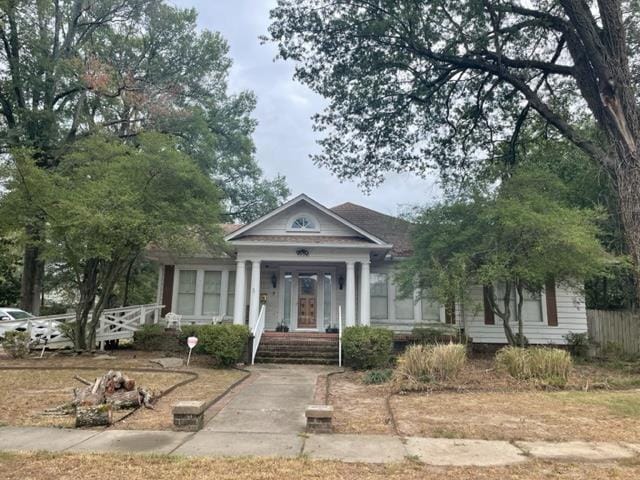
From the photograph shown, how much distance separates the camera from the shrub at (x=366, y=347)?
1157 centimetres

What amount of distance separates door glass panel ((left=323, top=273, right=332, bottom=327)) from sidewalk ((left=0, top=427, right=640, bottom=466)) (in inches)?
414

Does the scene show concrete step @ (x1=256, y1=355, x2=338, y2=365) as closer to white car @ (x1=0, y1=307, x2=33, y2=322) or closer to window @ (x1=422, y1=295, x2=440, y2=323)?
window @ (x1=422, y1=295, x2=440, y2=323)

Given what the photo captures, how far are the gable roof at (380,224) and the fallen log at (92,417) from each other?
36.9 feet

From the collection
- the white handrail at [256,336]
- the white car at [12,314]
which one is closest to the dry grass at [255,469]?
the white handrail at [256,336]

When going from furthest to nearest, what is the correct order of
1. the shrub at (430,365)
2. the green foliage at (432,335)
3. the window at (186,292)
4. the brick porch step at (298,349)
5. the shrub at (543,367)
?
the window at (186,292) → the green foliage at (432,335) → the brick porch step at (298,349) → the shrub at (543,367) → the shrub at (430,365)

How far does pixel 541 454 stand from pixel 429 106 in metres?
13.6

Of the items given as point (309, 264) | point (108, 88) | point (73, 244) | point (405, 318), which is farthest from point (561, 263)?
point (108, 88)

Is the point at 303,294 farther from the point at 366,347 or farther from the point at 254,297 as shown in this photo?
the point at 366,347

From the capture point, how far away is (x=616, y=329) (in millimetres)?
15344

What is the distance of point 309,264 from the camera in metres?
16.2

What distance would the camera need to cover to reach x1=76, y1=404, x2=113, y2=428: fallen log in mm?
5691

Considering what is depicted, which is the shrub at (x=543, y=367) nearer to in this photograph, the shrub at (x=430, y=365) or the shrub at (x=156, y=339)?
the shrub at (x=430, y=365)

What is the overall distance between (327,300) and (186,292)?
553cm

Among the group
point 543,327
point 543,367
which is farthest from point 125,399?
point 543,327
